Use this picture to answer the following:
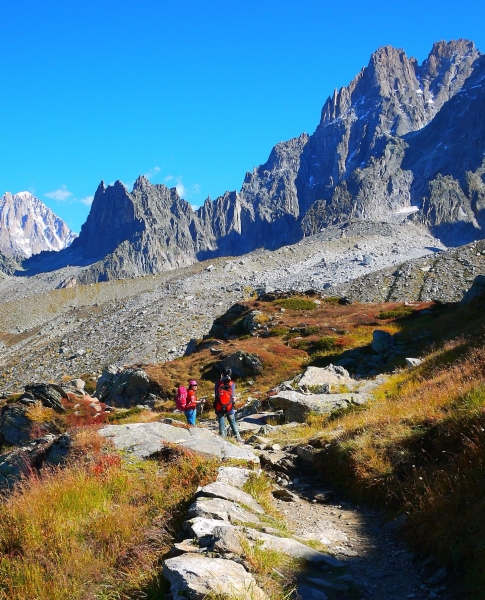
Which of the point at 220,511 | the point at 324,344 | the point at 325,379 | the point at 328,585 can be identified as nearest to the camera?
the point at 328,585

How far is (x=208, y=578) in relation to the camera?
3949 millimetres

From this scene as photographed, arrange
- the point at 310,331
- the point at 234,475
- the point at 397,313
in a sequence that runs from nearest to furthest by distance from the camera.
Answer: the point at 234,475 → the point at 310,331 → the point at 397,313

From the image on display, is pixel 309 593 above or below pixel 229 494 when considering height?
below

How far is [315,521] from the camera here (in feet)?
22.4

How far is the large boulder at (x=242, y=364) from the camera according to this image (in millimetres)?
26641

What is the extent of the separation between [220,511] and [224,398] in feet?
26.7

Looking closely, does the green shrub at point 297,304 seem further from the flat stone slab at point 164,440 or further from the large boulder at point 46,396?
the flat stone slab at point 164,440

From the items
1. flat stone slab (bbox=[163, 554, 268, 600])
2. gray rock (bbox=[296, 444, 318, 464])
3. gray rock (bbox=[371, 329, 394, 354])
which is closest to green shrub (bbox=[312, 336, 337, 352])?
gray rock (bbox=[371, 329, 394, 354])

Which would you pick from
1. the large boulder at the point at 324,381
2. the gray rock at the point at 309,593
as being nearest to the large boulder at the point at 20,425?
the large boulder at the point at 324,381

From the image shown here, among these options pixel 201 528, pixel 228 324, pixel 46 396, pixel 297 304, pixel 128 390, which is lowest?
pixel 201 528

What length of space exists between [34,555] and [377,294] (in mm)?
55959

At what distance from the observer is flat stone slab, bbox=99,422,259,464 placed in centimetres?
876

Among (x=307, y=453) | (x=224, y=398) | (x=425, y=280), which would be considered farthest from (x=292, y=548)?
(x=425, y=280)

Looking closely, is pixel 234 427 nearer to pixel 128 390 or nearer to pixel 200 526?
pixel 200 526
